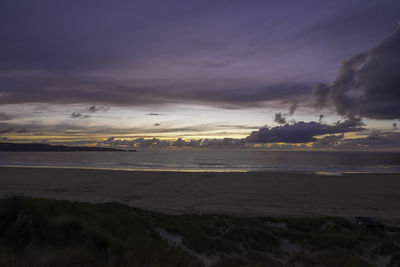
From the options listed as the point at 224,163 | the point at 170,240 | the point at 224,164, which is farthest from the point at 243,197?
the point at 224,163

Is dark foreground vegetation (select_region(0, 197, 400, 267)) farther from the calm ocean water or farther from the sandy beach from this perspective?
the calm ocean water

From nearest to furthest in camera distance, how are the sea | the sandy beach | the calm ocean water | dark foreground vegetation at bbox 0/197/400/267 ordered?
1. dark foreground vegetation at bbox 0/197/400/267
2. the sandy beach
3. the sea
4. the calm ocean water

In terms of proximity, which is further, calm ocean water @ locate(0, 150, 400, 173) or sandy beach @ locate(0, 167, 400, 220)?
calm ocean water @ locate(0, 150, 400, 173)

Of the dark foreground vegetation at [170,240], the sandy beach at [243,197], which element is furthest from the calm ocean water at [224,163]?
the dark foreground vegetation at [170,240]

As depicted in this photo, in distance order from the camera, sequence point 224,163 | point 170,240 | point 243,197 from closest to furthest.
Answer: point 170,240, point 243,197, point 224,163

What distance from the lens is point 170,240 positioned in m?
8.56

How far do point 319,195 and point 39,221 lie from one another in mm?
19467

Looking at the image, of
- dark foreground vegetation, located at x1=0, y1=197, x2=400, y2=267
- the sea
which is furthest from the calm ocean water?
dark foreground vegetation, located at x1=0, y1=197, x2=400, y2=267

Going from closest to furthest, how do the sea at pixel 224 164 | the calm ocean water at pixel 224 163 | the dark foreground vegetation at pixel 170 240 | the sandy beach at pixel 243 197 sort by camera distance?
1. the dark foreground vegetation at pixel 170 240
2. the sandy beach at pixel 243 197
3. the sea at pixel 224 164
4. the calm ocean water at pixel 224 163

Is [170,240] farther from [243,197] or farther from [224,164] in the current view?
[224,164]

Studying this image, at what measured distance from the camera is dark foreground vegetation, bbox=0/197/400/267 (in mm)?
5777

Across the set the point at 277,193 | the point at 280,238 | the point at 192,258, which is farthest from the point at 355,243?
the point at 277,193

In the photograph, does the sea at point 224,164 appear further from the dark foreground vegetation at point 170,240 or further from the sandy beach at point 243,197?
the dark foreground vegetation at point 170,240

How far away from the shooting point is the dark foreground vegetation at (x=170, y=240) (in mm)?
5777
